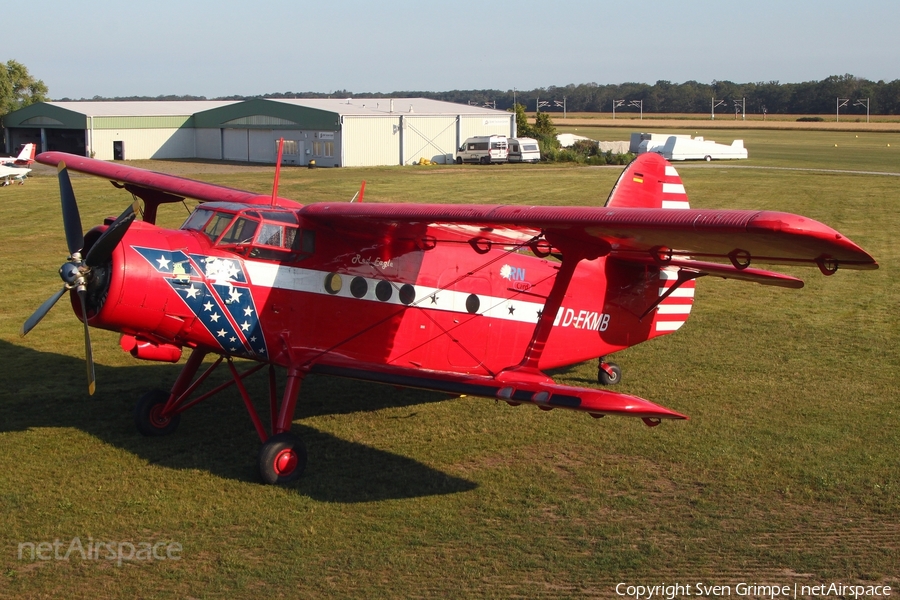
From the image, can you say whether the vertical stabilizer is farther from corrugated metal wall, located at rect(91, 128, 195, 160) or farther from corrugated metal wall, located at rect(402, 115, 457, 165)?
corrugated metal wall, located at rect(91, 128, 195, 160)

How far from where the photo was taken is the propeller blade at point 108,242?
313 inches

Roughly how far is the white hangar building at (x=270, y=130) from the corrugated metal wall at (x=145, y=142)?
7cm

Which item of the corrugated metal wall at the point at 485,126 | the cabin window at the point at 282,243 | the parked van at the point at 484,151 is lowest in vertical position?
the cabin window at the point at 282,243

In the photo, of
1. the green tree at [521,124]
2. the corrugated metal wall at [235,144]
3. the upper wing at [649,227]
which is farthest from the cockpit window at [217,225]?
the green tree at [521,124]

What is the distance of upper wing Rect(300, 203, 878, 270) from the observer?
6031 millimetres

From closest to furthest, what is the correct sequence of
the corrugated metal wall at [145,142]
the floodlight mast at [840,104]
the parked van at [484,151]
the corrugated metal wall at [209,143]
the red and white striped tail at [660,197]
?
the red and white striped tail at [660,197]
the parked van at [484,151]
the corrugated metal wall at [145,142]
the corrugated metal wall at [209,143]
the floodlight mast at [840,104]

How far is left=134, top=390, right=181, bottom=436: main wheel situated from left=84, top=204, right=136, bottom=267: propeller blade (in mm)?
2398

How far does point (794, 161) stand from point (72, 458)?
197 feet

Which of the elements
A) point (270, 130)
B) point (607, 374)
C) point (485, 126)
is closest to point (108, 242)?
point (607, 374)

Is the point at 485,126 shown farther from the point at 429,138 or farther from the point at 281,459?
the point at 281,459

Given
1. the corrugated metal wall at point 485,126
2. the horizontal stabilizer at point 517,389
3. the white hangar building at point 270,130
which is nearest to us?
the horizontal stabilizer at point 517,389

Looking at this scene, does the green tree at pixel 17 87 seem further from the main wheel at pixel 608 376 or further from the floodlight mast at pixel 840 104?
the floodlight mast at pixel 840 104

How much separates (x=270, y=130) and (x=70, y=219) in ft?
171

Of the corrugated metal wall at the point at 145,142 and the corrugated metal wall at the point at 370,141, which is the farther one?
the corrugated metal wall at the point at 145,142
